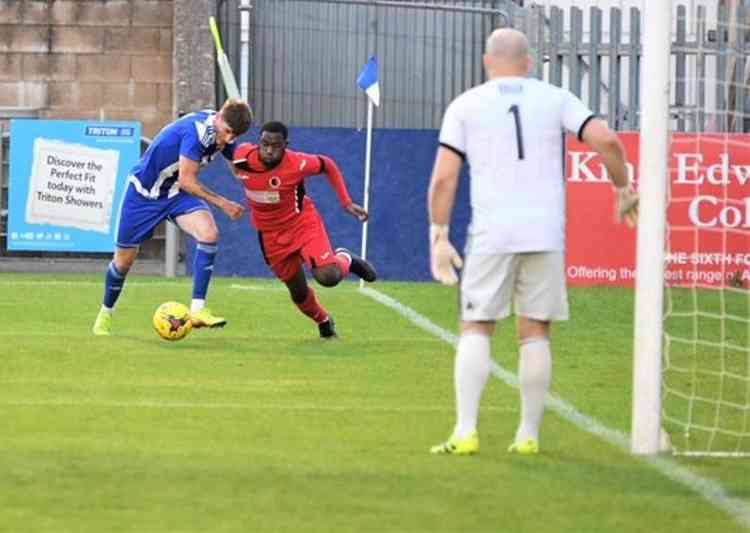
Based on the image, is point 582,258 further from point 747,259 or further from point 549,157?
point 549,157

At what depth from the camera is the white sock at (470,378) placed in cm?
998

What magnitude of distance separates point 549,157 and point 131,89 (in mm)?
19623

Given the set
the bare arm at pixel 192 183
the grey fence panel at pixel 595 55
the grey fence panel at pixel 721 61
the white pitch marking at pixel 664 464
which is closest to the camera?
the white pitch marking at pixel 664 464

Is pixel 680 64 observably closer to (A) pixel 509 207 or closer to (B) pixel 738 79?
(B) pixel 738 79

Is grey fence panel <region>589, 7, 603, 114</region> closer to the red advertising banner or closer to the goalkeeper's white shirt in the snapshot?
the red advertising banner

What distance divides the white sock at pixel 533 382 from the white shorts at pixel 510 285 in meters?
0.14

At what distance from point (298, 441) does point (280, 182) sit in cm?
657

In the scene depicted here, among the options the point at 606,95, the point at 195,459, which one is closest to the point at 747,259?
the point at 606,95

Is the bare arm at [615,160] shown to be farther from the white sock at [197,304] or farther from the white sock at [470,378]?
the white sock at [197,304]

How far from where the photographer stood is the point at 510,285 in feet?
32.9

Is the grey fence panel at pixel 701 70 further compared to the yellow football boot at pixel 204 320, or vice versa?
the grey fence panel at pixel 701 70

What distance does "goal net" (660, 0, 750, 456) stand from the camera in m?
17.2

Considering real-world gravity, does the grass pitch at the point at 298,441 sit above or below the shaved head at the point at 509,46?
below

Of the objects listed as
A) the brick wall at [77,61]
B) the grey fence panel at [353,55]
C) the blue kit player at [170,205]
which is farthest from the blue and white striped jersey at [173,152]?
the grey fence panel at [353,55]
